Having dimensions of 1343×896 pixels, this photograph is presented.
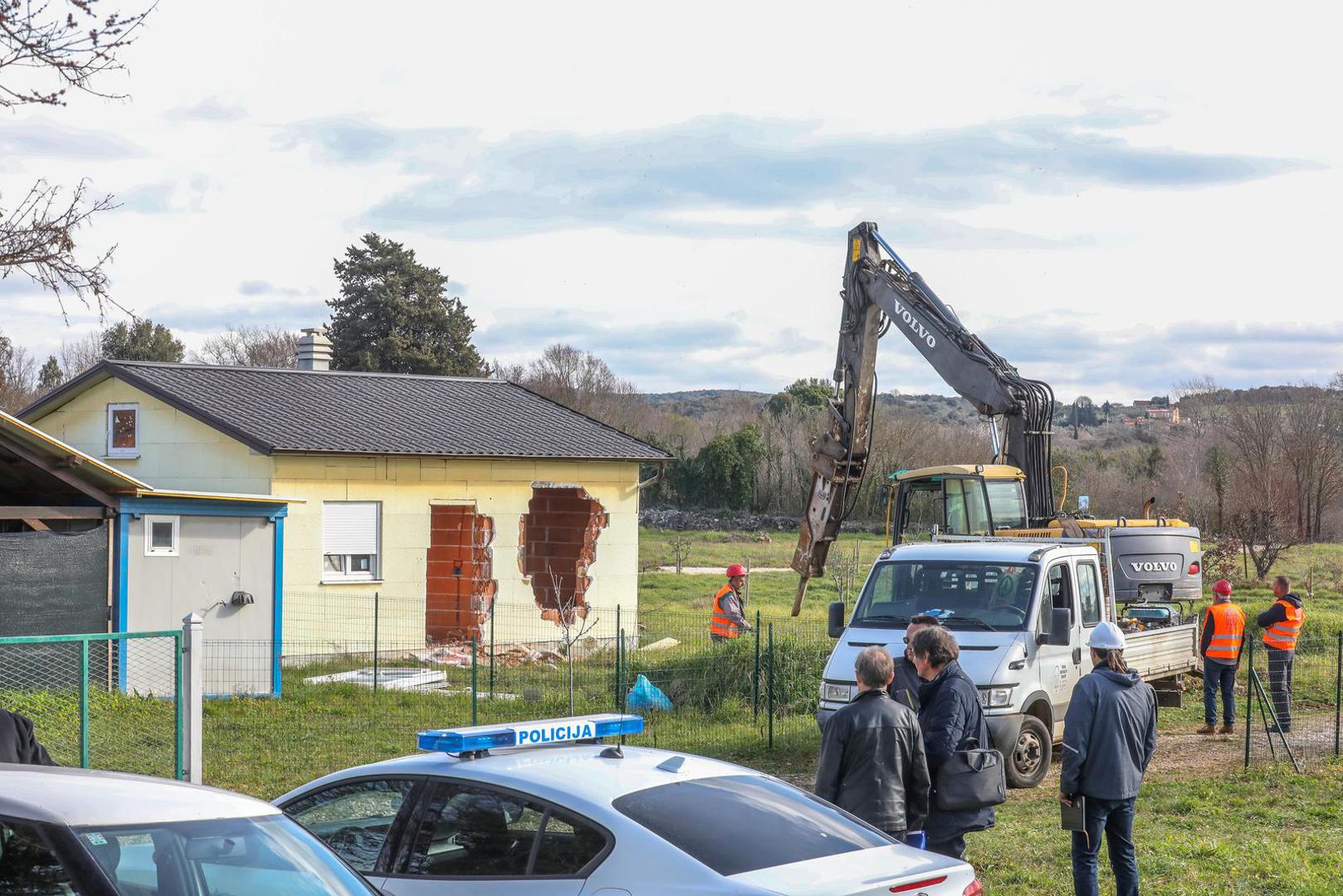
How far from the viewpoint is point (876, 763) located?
7270 millimetres

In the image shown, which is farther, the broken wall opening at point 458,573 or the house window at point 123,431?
the broken wall opening at point 458,573

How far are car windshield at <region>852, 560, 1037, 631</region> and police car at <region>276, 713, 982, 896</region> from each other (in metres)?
7.41

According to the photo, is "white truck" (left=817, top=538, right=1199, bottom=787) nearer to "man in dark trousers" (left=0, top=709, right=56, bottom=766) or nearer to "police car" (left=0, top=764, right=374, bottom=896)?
"man in dark trousers" (left=0, top=709, right=56, bottom=766)

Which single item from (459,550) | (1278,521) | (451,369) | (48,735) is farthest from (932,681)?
(451,369)

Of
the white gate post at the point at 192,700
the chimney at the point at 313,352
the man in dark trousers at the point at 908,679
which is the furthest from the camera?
the chimney at the point at 313,352

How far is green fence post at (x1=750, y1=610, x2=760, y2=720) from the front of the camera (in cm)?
1572

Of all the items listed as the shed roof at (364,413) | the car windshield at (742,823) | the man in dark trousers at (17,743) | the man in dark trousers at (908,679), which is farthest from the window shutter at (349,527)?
the car windshield at (742,823)

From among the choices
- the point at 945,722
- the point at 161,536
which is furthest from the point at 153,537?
the point at 945,722

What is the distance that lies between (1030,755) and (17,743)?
9.26 metres

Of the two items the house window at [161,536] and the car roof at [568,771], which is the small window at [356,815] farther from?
the house window at [161,536]

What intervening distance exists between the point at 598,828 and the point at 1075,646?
31.3 ft

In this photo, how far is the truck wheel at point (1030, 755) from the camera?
42.2 ft

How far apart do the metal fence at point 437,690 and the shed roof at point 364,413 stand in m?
2.70

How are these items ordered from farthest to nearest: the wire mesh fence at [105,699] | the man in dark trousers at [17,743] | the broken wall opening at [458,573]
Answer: the broken wall opening at [458,573]
the wire mesh fence at [105,699]
the man in dark trousers at [17,743]
